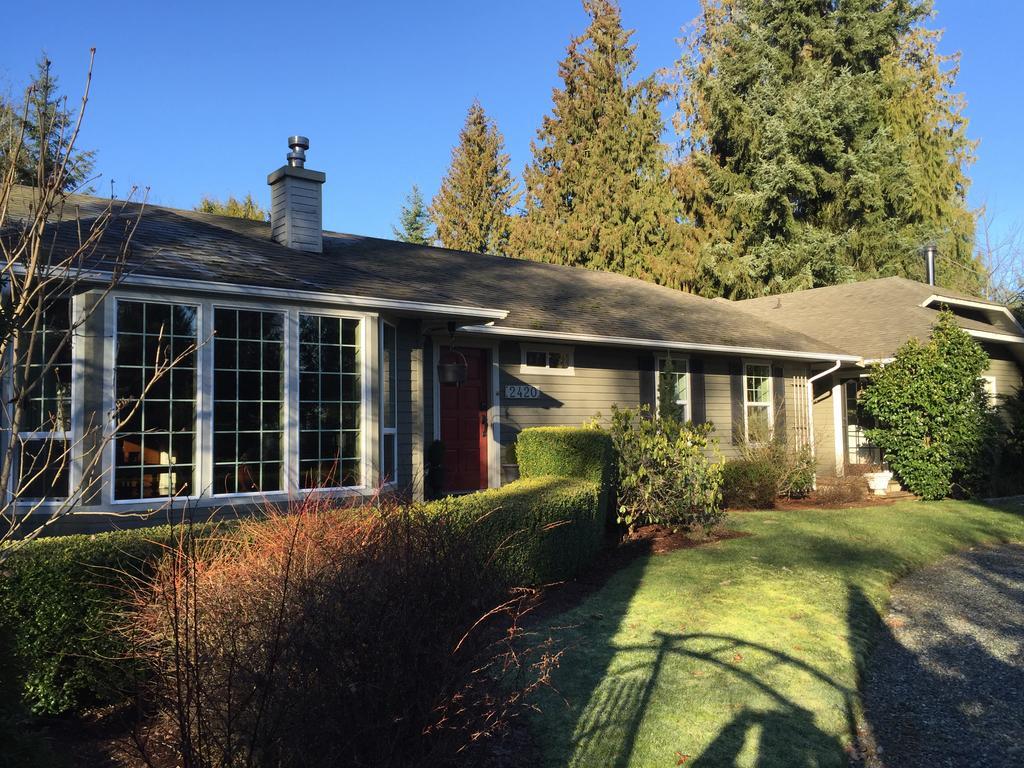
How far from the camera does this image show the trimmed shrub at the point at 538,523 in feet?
20.3

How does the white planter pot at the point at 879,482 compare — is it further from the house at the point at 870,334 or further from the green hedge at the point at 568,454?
the green hedge at the point at 568,454

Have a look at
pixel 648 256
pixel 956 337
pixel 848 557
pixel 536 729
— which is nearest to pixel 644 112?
pixel 648 256

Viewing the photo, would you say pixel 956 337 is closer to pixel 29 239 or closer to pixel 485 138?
pixel 29 239

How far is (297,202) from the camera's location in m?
10.8

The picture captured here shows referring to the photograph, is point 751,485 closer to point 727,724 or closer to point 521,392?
point 521,392

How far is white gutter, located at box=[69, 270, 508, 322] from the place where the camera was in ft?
21.7

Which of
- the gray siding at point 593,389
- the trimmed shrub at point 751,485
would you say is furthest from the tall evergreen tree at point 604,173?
the trimmed shrub at point 751,485

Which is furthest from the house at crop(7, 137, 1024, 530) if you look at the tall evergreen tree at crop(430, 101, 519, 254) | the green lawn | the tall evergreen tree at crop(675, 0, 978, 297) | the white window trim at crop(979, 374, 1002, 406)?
the tall evergreen tree at crop(430, 101, 519, 254)

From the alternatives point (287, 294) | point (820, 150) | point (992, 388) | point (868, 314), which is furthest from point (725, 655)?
point (820, 150)

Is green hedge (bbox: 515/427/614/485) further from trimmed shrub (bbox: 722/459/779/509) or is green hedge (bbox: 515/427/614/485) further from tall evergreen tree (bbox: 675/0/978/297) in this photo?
tall evergreen tree (bbox: 675/0/978/297)

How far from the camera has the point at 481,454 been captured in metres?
11.3

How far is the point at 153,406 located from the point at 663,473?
587 centimetres

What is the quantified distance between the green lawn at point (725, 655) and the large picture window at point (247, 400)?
11.7 ft

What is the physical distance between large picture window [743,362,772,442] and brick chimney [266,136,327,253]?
915 cm
